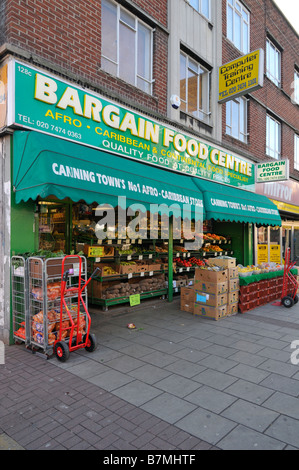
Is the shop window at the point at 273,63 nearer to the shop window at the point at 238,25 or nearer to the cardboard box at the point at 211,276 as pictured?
the shop window at the point at 238,25

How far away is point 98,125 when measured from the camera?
7.11m

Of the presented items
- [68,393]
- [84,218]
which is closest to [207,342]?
[68,393]

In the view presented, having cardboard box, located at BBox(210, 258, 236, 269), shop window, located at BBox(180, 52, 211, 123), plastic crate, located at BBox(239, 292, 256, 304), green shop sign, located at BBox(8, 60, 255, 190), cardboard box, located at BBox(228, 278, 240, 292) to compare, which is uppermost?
shop window, located at BBox(180, 52, 211, 123)

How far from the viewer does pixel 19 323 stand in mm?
5598

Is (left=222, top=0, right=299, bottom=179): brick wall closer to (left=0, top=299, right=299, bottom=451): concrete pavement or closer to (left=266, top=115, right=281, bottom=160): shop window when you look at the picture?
(left=266, top=115, right=281, bottom=160): shop window

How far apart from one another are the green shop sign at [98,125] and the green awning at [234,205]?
2.53 feet

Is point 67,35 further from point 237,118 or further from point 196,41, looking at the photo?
point 237,118

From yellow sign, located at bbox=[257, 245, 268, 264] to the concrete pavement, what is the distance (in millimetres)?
8263

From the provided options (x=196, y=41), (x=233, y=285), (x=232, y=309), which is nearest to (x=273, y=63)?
(x=196, y=41)

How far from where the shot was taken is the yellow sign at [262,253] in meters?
14.5

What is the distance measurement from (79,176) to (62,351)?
294cm

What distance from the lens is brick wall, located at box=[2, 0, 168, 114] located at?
583cm

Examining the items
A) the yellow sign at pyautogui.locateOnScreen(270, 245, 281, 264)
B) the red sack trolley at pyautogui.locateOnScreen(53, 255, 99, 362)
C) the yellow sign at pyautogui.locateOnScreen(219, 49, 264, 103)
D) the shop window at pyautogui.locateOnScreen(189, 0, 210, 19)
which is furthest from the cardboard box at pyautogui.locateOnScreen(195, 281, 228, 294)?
the shop window at pyautogui.locateOnScreen(189, 0, 210, 19)

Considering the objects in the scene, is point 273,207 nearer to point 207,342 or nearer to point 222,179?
point 222,179
